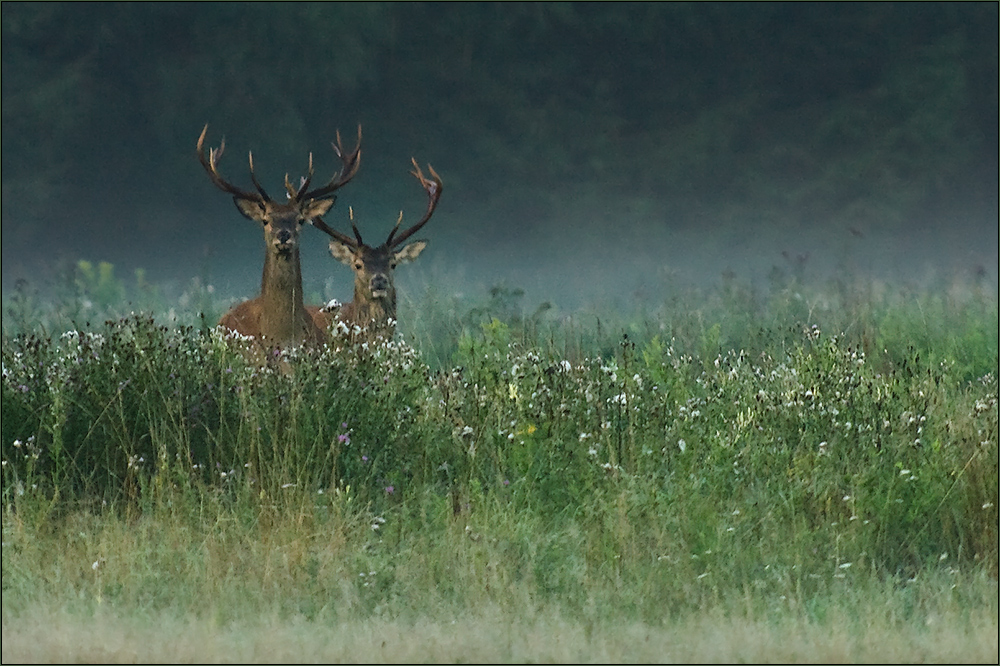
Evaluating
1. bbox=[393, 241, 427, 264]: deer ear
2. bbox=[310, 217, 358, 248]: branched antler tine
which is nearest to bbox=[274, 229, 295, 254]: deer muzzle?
bbox=[310, 217, 358, 248]: branched antler tine

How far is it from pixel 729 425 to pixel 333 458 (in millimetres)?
1706

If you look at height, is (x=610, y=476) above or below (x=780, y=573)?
above

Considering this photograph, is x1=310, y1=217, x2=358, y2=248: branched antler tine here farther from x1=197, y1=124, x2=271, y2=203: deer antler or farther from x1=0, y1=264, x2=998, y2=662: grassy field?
x1=0, y1=264, x2=998, y2=662: grassy field

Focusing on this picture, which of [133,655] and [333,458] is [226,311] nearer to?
[333,458]

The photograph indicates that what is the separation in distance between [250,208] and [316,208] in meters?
0.44

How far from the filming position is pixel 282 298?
27.0 feet

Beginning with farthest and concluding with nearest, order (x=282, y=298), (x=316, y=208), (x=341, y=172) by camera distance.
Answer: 1. (x=341, y=172)
2. (x=316, y=208)
3. (x=282, y=298)

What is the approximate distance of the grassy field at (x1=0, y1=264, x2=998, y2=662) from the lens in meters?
3.79

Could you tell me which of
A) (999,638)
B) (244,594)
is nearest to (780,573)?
(999,638)

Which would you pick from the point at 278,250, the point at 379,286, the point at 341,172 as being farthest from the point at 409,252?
the point at 278,250

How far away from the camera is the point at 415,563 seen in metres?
4.36

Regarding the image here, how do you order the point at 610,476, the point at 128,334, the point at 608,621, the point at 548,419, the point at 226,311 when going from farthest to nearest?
1. the point at 226,311
2. the point at 128,334
3. the point at 548,419
4. the point at 610,476
5. the point at 608,621

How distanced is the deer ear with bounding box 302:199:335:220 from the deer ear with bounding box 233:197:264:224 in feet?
0.92

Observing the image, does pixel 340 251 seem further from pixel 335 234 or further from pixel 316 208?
pixel 316 208
